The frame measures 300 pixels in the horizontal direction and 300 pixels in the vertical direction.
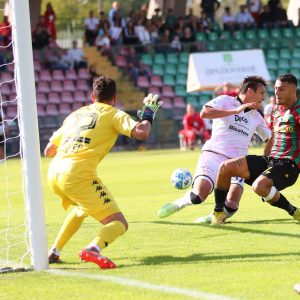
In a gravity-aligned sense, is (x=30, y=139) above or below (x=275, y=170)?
above

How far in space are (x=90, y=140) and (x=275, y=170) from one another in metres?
2.59

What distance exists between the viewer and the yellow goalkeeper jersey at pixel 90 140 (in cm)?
754

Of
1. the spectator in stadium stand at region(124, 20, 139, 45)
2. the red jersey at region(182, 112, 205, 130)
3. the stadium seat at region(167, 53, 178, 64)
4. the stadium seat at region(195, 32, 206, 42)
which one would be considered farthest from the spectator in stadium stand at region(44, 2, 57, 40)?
the red jersey at region(182, 112, 205, 130)

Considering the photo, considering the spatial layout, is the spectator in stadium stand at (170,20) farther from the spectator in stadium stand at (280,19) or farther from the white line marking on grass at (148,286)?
the white line marking on grass at (148,286)

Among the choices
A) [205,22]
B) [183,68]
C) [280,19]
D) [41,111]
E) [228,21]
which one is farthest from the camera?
[280,19]

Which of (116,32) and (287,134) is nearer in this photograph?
(287,134)

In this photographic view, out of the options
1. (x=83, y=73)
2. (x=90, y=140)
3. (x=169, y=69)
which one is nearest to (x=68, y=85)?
(x=83, y=73)

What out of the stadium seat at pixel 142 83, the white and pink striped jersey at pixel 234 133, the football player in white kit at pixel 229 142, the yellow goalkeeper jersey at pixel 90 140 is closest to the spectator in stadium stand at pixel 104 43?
the stadium seat at pixel 142 83

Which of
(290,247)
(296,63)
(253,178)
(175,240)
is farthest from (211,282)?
(296,63)

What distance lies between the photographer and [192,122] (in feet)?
93.2

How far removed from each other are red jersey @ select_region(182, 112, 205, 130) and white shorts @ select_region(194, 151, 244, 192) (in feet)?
59.5

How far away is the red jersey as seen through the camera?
93.0 feet

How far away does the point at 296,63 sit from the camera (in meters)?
35.1

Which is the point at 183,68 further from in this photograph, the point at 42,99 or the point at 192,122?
the point at 42,99
